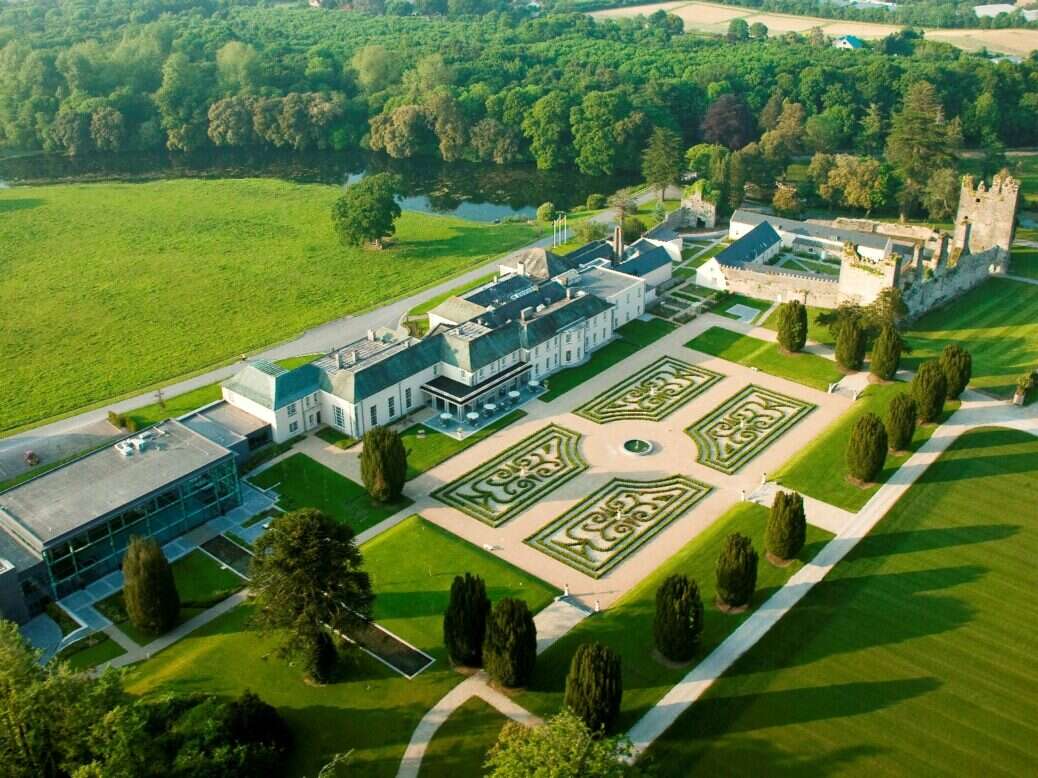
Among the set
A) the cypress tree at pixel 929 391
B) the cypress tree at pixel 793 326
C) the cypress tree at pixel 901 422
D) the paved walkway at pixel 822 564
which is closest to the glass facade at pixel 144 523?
the paved walkway at pixel 822 564

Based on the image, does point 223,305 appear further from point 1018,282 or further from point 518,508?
point 1018,282

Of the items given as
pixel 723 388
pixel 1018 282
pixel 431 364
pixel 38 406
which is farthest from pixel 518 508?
pixel 1018 282

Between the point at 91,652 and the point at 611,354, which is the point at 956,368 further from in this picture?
the point at 91,652

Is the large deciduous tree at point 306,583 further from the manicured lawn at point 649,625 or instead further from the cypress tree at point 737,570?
the cypress tree at point 737,570

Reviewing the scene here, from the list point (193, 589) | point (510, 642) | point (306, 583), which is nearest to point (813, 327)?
point (510, 642)

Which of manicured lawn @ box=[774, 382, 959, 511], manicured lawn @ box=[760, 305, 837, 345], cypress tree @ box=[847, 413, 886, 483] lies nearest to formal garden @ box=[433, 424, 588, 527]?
manicured lawn @ box=[774, 382, 959, 511]

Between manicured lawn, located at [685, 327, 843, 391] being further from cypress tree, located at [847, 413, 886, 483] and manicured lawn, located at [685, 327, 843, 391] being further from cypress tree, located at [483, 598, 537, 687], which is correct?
cypress tree, located at [483, 598, 537, 687]
